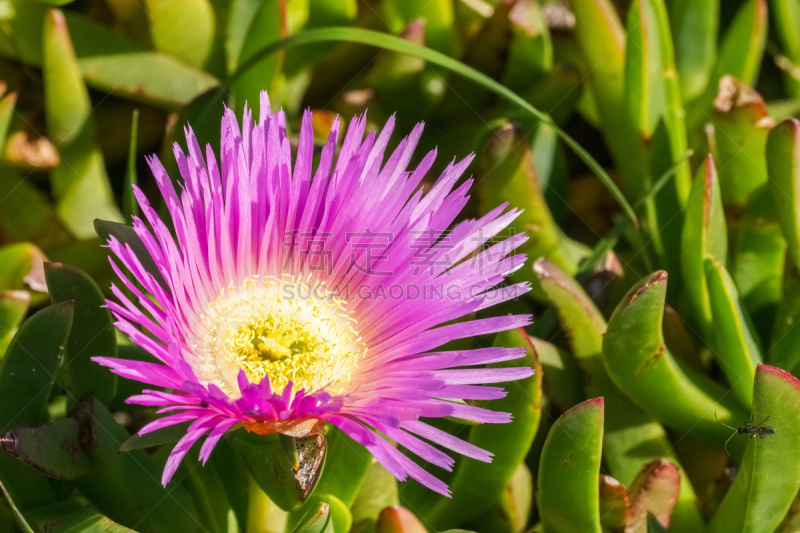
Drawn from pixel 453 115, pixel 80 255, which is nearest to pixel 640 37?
pixel 453 115

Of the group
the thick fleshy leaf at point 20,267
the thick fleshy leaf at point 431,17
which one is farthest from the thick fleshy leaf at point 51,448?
the thick fleshy leaf at point 431,17

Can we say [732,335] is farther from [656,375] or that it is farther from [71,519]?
[71,519]

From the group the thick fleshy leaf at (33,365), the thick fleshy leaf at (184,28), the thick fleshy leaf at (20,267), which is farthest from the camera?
the thick fleshy leaf at (184,28)

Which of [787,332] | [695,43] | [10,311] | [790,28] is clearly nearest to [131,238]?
[10,311]

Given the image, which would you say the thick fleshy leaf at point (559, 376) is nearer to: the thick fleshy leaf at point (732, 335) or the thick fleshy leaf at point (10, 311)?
the thick fleshy leaf at point (732, 335)

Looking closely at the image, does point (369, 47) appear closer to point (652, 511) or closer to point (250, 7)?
point (250, 7)
